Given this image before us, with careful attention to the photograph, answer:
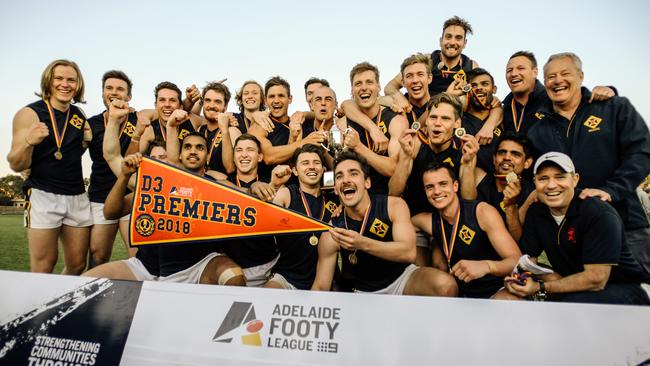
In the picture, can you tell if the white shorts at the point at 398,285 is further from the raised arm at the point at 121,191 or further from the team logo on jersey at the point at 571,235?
the raised arm at the point at 121,191

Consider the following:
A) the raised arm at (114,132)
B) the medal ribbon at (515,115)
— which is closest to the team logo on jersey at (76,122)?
the raised arm at (114,132)

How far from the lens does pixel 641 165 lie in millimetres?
3445

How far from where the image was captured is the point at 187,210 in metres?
3.50

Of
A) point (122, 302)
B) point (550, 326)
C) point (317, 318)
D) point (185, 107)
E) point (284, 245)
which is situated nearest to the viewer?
point (550, 326)

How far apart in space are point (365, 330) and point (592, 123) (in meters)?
3.11

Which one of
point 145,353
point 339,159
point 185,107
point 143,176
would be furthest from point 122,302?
point 185,107

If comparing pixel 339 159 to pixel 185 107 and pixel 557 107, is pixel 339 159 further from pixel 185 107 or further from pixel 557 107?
pixel 185 107

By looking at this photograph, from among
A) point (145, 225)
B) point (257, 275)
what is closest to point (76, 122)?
point (145, 225)

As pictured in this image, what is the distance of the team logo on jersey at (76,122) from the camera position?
4.79m

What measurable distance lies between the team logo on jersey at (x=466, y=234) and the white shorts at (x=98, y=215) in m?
4.35

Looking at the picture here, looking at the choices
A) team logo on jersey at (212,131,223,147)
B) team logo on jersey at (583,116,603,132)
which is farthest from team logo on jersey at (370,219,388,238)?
team logo on jersey at (212,131,223,147)

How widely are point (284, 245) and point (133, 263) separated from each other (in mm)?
1557

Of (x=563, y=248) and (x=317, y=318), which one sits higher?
(x=563, y=248)

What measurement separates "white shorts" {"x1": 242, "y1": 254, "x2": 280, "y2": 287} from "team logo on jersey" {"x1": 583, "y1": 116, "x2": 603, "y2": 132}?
3.54m
